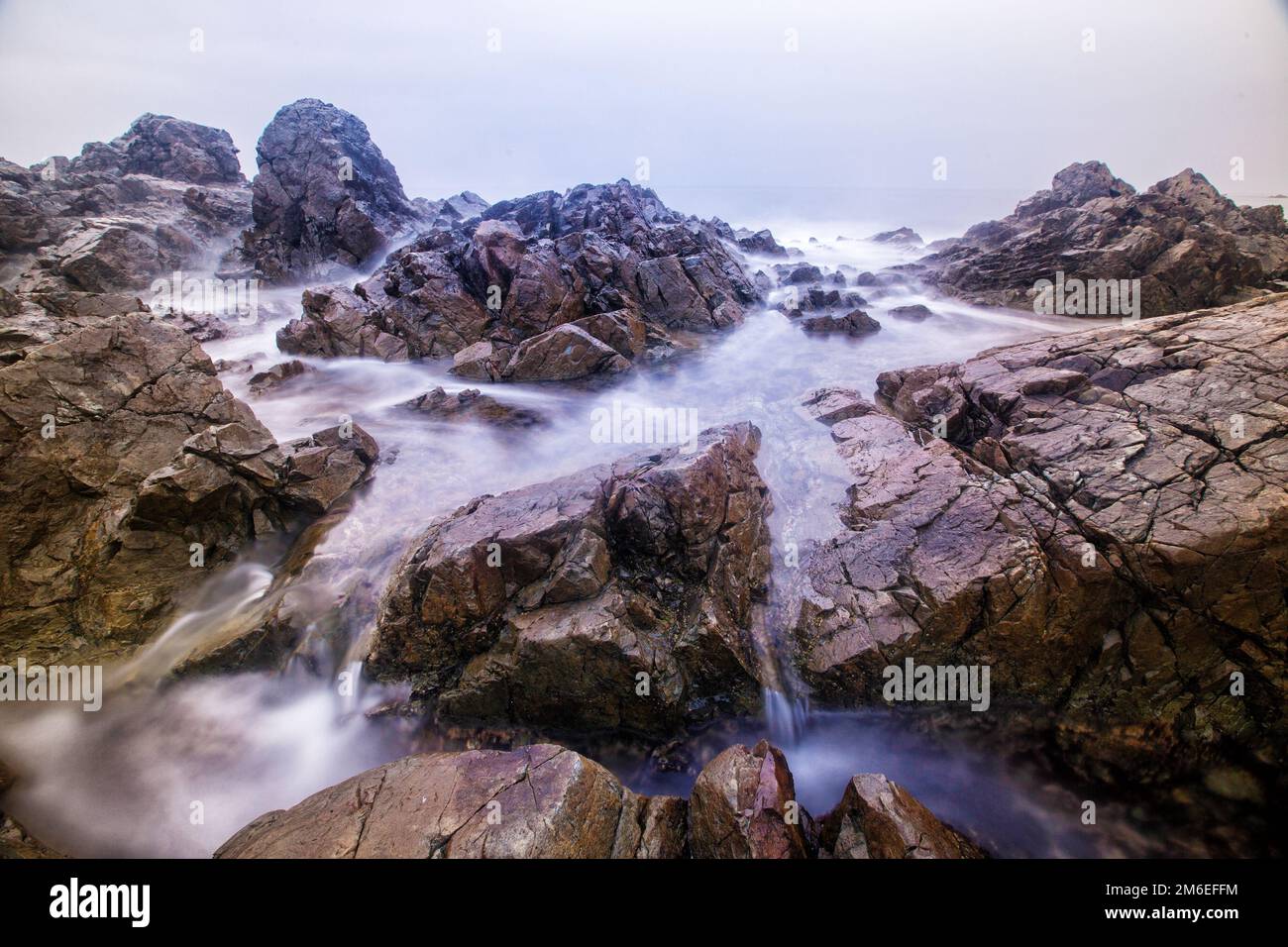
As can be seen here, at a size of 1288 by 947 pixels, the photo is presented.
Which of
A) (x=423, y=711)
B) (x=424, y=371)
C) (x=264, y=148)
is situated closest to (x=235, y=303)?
(x=264, y=148)

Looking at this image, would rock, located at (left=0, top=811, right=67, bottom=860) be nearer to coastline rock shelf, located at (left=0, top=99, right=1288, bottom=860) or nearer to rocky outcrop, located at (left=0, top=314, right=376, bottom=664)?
coastline rock shelf, located at (left=0, top=99, right=1288, bottom=860)

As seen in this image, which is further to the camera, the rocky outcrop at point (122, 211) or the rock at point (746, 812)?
the rocky outcrop at point (122, 211)

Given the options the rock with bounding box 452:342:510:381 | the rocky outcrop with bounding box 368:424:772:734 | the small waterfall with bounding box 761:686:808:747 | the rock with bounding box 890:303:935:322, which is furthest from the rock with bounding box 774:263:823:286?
the small waterfall with bounding box 761:686:808:747

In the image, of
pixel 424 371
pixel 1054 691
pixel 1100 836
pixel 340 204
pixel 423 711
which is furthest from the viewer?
pixel 340 204

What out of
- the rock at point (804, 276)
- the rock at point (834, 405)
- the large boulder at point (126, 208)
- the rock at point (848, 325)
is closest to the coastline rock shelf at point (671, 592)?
the rock at point (834, 405)

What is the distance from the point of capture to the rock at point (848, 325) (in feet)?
74.2

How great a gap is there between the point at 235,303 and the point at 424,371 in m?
19.4

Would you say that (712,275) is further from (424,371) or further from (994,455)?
(994,455)

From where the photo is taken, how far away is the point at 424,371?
60.7 ft

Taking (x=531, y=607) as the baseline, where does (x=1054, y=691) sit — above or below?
below

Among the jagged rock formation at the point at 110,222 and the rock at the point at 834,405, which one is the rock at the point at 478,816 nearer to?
the jagged rock formation at the point at 110,222

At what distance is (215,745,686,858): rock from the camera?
13.5 ft

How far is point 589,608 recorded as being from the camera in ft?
23.3

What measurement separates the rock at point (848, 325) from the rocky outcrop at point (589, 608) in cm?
1806
